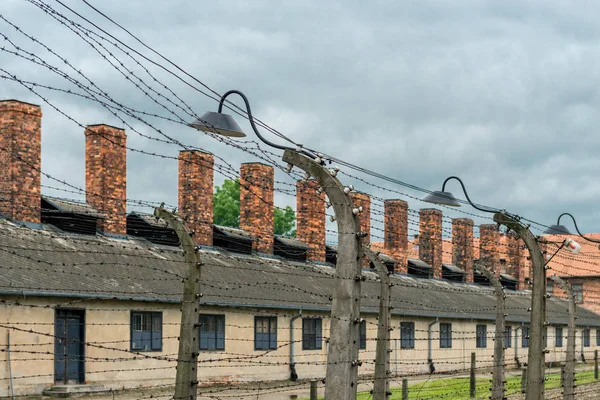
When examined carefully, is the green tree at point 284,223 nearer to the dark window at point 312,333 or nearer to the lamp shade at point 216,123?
the dark window at point 312,333

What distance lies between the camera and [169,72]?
13.4 m

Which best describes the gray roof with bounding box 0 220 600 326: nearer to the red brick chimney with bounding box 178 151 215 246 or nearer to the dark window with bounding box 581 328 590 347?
the red brick chimney with bounding box 178 151 215 246

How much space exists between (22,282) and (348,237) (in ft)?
51.2

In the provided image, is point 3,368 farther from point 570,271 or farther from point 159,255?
point 570,271

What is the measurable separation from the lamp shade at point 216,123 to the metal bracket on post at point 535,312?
6.07 m

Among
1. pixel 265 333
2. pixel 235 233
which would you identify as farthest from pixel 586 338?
pixel 265 333

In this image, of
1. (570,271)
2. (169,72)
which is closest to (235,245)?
(169,72)

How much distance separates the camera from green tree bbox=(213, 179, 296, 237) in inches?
2729

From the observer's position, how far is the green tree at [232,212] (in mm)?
69312

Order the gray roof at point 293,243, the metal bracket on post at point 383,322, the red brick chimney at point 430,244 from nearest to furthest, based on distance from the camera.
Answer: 1. the metal bracket on post at point 383,322
2. the gray roof at point 293,243
3. the red brick chimney at point 430,244

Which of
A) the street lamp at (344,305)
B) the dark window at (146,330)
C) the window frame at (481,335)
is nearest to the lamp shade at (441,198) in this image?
the street lamp at (344,305)

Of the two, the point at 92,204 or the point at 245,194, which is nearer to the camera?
the point at 92,204

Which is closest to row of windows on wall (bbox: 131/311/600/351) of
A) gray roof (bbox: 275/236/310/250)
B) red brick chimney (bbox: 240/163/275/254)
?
gray roof (bbox: 275/236/310/250)

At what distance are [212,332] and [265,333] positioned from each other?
276 centimetres
